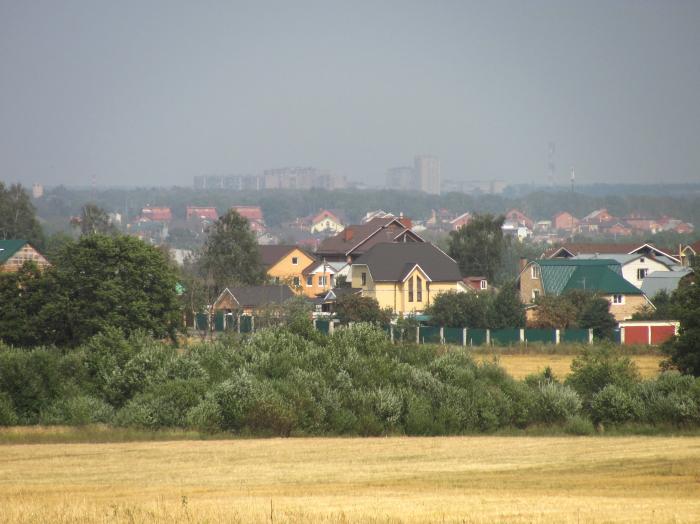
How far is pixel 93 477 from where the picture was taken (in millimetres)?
24891

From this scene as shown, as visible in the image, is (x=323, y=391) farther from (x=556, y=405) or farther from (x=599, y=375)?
(x=599, y=375)

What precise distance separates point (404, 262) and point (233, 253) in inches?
645

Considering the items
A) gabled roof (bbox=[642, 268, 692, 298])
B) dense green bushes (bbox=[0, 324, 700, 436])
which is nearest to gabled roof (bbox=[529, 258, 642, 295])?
gabled roof (bbox=[642, 268, 692, 298])

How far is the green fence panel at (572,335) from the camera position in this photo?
65688 millimetres

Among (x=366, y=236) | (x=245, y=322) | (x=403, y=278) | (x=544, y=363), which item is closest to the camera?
(x=544, y=363)

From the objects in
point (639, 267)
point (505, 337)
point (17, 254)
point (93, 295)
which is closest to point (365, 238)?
point (639, 267)

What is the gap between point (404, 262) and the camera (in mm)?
88375

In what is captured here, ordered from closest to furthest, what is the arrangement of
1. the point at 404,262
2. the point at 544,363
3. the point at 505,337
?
the point at 544,363
the point at 505,337
the point at 404,262

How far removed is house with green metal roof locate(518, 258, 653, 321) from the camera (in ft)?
263

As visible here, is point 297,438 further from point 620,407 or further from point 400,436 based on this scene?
point 620,407

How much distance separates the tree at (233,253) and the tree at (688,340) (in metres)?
53.8

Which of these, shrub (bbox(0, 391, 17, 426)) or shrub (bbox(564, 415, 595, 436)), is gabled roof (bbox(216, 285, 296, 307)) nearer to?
shrub (bbox(0, 391, 17, 426))

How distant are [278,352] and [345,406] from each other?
15.7 ft

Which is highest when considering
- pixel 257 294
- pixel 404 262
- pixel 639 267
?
pixel 404 262
